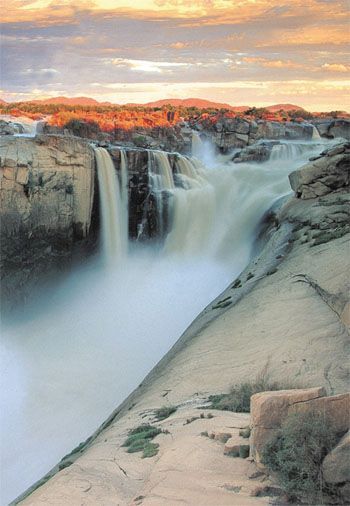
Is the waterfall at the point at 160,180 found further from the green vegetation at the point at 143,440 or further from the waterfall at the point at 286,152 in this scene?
the green vegetation at the point at 143,440

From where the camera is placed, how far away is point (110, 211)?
2256 cm

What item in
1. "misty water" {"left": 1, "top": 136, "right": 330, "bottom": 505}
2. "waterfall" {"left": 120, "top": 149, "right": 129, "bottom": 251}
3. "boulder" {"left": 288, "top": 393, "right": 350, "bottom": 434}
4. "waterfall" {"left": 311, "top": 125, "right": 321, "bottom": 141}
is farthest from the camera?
"waterfall" {"left": 311, "top": 125, "right": 321, "bottom": 141}

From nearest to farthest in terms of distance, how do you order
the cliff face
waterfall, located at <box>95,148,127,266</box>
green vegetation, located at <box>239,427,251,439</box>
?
green vegetation, located at <box>239,427,251,439</box> → the cliff face → waterfall, located at <box>95,148,127,266</box>

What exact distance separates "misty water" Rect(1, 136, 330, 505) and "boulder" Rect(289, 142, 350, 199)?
2708 mm

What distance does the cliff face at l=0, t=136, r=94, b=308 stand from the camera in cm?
1969

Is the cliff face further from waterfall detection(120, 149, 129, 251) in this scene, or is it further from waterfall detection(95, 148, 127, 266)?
waterfall detection(120, 149, 129, 251)

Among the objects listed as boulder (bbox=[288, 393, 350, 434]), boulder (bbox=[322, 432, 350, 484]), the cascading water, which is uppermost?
the cascading water

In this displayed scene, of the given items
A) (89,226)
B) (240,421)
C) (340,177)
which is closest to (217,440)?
(240,421)

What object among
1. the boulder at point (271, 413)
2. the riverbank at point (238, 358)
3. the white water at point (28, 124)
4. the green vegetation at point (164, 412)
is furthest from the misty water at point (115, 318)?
the white water at point (28, 124)

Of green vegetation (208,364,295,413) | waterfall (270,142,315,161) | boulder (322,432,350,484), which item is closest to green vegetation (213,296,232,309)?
green vegetation (208,364,295,413)

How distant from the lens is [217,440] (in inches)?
248

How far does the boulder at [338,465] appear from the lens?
182 inches

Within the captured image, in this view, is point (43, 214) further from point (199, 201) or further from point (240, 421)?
point (240, 421)

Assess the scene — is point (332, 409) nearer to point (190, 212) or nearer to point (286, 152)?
point (190, 212)
